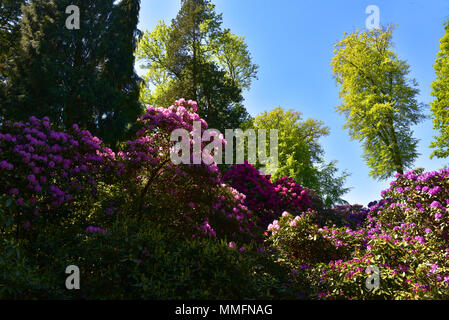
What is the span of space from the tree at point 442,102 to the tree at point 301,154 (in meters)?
5.93

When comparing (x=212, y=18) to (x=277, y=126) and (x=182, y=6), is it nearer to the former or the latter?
(x=182, y=6)

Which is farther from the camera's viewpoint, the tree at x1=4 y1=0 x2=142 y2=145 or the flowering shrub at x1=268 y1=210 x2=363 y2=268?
the tree at x1=4 y1=0 x2=142 y2=145

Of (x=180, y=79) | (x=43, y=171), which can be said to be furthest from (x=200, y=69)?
(x=43, y=171)

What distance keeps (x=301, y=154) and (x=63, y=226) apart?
17402 mm

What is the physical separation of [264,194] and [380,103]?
12967 millimetres

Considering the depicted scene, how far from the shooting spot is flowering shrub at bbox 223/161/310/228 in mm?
10203

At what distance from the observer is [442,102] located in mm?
16578

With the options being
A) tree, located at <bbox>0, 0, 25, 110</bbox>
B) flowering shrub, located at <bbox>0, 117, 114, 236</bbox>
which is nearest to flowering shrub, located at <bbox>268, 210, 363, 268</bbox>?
flowering shrub, located at <bbox>0, 117, 114, 236</bbox>

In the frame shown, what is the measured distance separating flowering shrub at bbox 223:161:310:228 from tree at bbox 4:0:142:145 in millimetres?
5853
